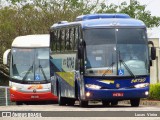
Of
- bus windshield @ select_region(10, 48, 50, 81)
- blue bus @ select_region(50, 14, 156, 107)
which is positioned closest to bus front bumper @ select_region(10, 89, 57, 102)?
bus windshield @ select_region(10, 48, 50, 81)

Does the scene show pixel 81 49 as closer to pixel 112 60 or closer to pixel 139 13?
pixel 112 60

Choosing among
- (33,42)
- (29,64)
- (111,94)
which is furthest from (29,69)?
(111,94)

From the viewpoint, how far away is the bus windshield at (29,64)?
38219 mm

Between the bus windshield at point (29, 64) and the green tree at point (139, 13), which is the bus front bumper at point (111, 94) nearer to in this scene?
the bus windshield at point (29, 64)

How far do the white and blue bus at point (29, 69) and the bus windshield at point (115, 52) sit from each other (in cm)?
991

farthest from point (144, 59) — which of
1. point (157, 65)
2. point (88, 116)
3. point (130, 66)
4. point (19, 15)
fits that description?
point (19, 15)

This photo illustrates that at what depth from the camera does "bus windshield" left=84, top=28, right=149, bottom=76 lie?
2792 centimetres

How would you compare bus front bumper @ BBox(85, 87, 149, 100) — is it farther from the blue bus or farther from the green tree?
the green tree

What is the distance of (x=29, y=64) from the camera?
38344 mm

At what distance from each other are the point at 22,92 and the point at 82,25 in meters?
10.1

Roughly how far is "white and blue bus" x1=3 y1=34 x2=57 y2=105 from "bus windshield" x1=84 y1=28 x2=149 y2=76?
991cm

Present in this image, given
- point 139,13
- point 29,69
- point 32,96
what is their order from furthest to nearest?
point 139,13
point 29,69
point 32,96

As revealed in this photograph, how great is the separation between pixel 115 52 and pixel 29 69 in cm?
Answer: 1098

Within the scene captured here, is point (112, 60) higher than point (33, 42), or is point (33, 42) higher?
point (112, 60)
